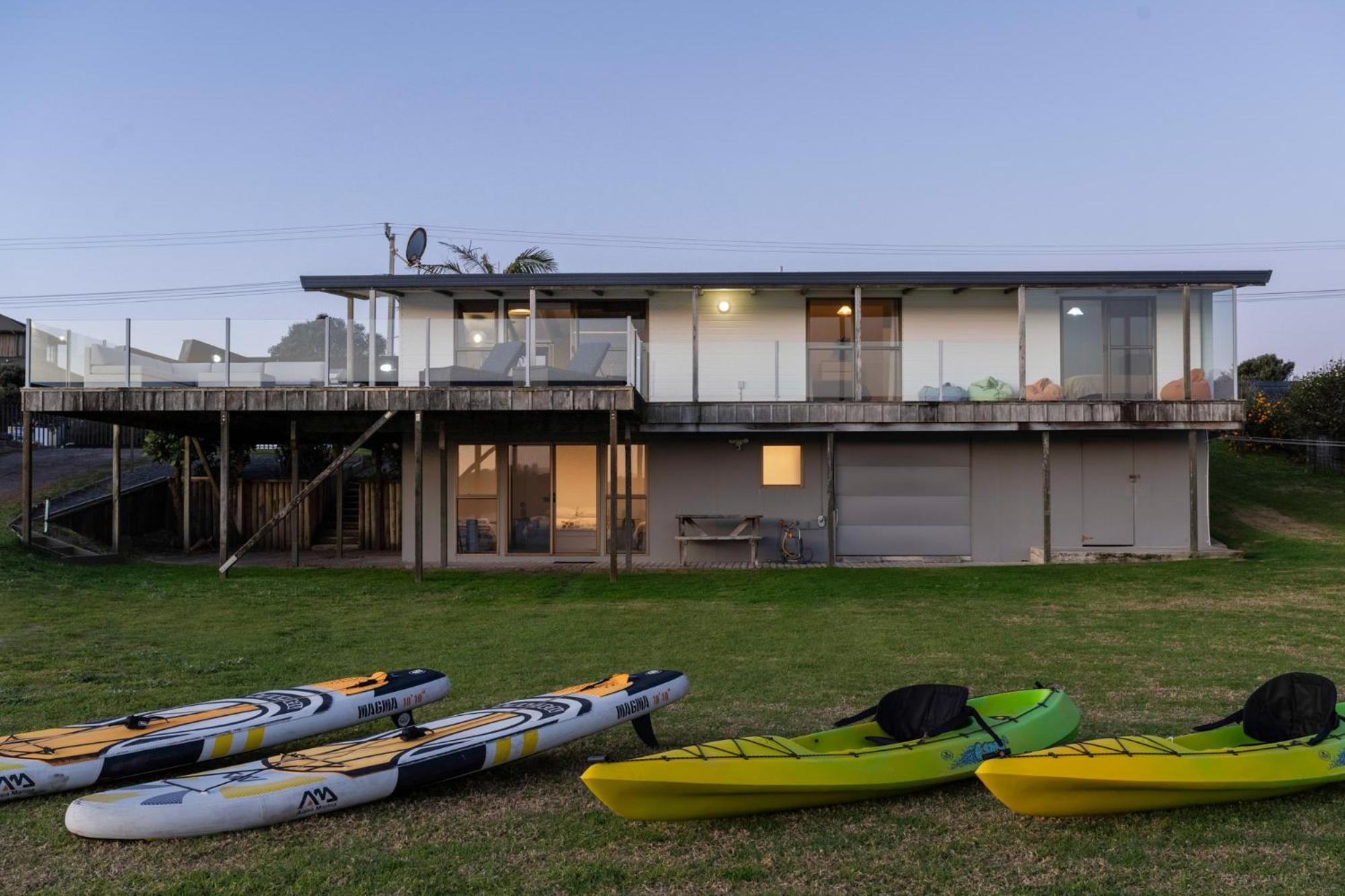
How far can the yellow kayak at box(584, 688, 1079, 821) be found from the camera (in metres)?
4.49

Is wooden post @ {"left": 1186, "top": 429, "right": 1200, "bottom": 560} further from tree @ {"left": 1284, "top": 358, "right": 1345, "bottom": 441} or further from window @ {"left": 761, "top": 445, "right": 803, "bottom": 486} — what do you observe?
tree @ {"left": 1284, "top": 358, "right": 1345, "bottom": 441}

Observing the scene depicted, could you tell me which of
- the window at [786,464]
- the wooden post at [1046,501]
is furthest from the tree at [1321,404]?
the window at [786,464]

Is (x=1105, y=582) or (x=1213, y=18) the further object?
(x=1213, y=18)

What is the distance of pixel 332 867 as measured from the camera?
4289 millimetres

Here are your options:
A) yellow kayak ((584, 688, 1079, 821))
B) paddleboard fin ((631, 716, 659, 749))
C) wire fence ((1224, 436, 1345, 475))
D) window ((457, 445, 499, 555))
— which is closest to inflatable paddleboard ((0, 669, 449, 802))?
paddleboard fin ((631, 716, 659, 749))

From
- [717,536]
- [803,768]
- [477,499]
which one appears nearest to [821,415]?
[717,536]

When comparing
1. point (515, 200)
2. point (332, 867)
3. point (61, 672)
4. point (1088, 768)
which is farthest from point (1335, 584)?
point (515, 200)

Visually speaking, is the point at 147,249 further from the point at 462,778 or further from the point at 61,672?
the point at 462,778

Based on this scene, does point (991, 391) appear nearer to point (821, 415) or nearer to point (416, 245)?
point (821, 415)

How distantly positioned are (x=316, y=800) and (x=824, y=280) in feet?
45.2

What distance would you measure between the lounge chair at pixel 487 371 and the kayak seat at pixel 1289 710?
11.3 m

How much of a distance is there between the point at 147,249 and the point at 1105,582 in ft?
161

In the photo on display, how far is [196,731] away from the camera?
5.84m

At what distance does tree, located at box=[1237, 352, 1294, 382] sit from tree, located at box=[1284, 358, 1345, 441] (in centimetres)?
2249
